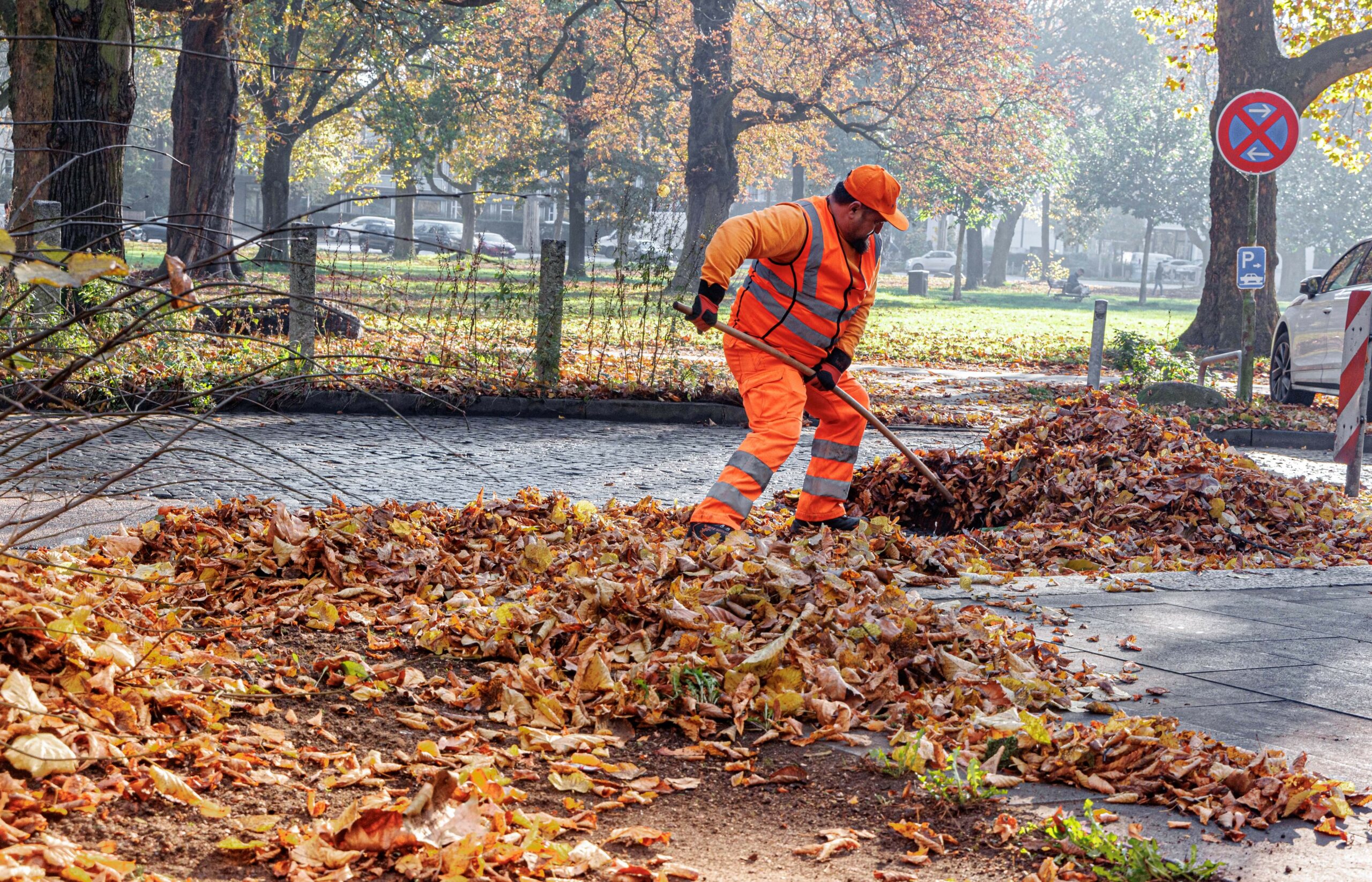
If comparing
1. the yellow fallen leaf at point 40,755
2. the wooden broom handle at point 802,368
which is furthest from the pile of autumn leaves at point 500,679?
the wooden broom handle at point 802,368

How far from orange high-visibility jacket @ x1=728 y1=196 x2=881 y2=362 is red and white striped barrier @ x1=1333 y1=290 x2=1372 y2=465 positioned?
3.72 m

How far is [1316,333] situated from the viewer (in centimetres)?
1402

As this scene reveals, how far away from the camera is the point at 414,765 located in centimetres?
326

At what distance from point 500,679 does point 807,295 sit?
2994 millimetres

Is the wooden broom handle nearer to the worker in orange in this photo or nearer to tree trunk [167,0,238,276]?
the worker in orange

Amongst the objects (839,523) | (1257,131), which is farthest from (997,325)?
(839,523)

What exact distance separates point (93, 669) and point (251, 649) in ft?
2.71

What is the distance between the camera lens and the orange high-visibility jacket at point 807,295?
619cm

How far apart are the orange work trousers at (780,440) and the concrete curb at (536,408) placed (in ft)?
15.4

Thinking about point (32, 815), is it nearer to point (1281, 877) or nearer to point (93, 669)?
point (93, 669)

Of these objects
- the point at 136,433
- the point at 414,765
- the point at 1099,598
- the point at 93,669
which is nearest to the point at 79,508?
the point at 136,433


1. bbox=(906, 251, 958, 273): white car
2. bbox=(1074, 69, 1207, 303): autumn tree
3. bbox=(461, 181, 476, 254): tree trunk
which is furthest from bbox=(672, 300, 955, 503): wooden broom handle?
bbox=(906, 251, 958, 273): white car

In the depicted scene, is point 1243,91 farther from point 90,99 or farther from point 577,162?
point 577,162

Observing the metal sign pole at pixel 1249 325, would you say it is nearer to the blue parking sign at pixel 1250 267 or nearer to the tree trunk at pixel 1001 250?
the blue parking sign at pixel 1250 267
